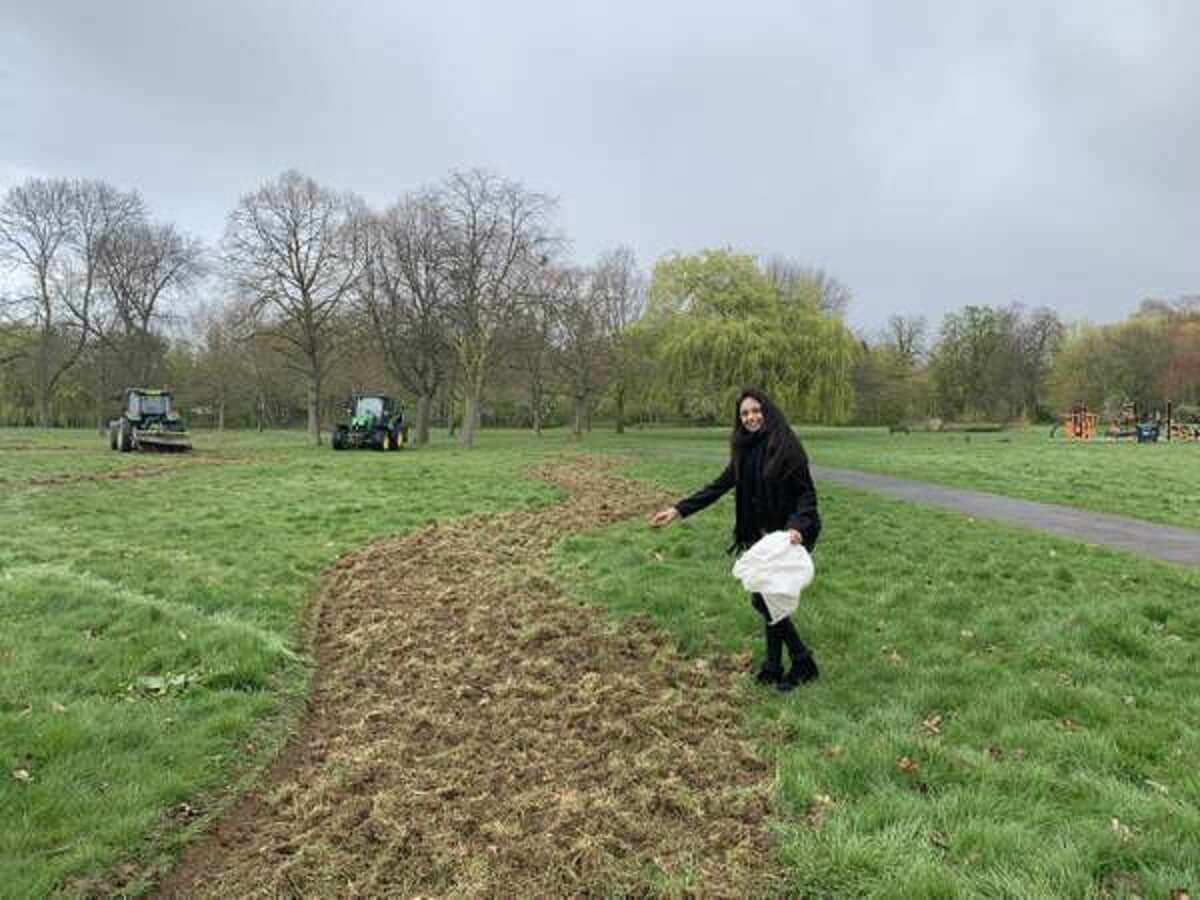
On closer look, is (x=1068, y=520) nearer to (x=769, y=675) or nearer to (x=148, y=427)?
(x=769, y=675)

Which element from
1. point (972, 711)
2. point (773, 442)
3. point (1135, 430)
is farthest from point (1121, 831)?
point (1135, 430)

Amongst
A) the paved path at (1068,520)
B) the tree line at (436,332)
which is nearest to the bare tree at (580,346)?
the tree line at (436,332)

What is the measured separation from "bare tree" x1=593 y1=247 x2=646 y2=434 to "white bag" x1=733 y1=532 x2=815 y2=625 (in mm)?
36754

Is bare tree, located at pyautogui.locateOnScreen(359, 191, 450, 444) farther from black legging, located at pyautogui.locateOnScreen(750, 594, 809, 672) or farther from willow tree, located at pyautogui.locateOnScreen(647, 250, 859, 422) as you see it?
black legging, located at pyautogui.locateOnScreen(750, 594, 809, 672)

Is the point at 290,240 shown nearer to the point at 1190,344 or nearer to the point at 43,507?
the point at 43,507

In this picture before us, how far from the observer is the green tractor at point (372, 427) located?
31.0 m

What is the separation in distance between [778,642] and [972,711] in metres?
1.23

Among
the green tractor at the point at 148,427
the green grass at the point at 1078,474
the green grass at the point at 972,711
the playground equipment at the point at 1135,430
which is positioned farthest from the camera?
the playground equipment at the point at 1135,430

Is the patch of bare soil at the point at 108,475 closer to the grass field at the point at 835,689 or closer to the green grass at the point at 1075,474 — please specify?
the grass field at the point at 835,689

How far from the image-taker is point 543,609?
702 centimetres

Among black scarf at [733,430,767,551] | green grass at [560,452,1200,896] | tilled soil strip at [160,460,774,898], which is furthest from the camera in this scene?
black scarf at [733,430,767,551]

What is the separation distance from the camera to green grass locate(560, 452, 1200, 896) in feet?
9.89

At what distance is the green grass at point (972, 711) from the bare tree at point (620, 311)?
1302 inches

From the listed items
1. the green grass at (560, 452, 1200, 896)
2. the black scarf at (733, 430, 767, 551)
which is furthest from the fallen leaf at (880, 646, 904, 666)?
the black scarf at (733, 430, 767, 551)
